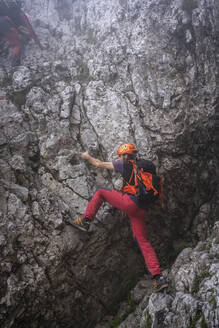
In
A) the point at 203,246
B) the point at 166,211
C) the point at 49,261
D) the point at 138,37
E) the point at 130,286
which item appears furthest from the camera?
the point at 138,37

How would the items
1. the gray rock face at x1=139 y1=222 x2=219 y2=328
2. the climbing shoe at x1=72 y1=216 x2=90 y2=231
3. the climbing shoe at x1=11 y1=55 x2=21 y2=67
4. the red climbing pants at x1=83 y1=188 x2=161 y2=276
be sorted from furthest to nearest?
the climbing shoe at x1=11 y1=55 x2=21 y2=67 → the climbing shoe at x1=72 y1=216 x2=90 y2=231 → the red climbing pants at x1=83 y1=188 x2=161 y2=276 → the gray rock face at x1=139 y1=222 x2=219 y2=328

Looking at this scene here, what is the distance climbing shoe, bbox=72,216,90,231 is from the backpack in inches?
55.7

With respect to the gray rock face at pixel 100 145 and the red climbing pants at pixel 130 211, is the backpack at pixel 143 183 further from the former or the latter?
the gray rock face at pixel 100 145

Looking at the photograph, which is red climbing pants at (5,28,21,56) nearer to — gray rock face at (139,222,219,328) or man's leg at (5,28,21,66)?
man's leg at (5,28,21,66)

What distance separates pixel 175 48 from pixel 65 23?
19.4ft

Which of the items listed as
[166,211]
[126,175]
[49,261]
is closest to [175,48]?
[126,175]

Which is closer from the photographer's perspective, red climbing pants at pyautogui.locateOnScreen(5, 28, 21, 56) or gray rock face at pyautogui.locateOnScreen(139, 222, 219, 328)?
gray rock face at pyautogui.locateOnScreen(139, 222, 219, 328)

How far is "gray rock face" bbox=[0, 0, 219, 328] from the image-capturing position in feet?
18.9

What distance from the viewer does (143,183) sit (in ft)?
19.4

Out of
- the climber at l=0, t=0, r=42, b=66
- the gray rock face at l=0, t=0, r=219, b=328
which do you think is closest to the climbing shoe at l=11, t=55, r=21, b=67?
the climber at l=0, t=0, r=42, b=66

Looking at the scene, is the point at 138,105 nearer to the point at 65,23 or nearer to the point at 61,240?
the point at 61,240

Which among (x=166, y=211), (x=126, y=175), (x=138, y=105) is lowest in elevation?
(x=166, y=211)

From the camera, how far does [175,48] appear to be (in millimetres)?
8398

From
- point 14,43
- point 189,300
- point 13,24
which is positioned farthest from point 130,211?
point 13,24
